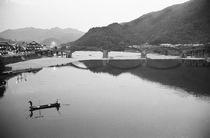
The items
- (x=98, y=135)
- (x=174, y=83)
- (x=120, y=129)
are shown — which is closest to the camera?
(x=98, y=135)

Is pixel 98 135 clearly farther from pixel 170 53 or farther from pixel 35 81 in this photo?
pixel 170 53

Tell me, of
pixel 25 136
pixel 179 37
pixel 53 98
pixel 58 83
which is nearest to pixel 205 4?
pixel 179 37

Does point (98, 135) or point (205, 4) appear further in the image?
point (205, 4)

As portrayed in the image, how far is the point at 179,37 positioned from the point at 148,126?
151676 mm

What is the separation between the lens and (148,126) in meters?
28.2

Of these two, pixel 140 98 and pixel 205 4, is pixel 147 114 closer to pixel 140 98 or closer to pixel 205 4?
pixel 140 98

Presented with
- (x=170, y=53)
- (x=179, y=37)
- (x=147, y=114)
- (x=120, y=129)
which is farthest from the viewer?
(x=179, y=37)

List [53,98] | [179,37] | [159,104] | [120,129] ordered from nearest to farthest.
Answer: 1. [120,129]
2. [159,104]
3. [53,98]
4. [179,37]

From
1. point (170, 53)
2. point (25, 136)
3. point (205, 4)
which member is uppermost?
point (205, 4)

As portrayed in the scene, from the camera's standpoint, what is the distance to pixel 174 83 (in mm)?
56500

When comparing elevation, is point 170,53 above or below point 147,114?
above

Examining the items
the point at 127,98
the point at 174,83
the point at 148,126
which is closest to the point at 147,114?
the point at 148,126

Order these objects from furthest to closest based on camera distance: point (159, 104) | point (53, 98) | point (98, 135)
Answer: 1. point (53, 98)
2. point (159, 104)
3. point (98, 135)

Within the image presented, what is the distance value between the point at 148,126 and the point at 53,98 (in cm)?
2059
